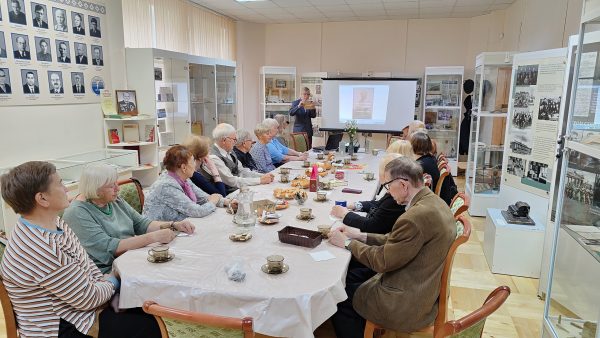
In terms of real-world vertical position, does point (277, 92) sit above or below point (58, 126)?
above

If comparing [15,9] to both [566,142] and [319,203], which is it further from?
[566,142]

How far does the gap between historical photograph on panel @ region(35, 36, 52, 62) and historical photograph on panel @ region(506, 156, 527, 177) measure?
4.91 metres

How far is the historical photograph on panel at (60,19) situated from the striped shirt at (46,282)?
3121 millimetres

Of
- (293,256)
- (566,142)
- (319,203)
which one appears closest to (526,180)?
(566,142)

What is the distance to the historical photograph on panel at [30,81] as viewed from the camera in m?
3.79

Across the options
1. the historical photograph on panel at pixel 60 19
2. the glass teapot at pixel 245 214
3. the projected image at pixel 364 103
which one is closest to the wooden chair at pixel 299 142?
the projected image at pixel 364 103

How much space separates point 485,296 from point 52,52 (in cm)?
459

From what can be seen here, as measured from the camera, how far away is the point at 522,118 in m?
4.29

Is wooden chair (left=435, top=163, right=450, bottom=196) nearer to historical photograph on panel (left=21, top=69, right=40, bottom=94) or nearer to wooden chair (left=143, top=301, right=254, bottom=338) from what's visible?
wooden chair (left=143, top=301, right=254, bottom=338)

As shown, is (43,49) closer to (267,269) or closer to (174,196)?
(174,196)

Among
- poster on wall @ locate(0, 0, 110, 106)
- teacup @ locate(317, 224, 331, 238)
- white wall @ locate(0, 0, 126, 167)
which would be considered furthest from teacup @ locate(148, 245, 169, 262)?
poster on wall @ locate(0, 0, 110, 106)

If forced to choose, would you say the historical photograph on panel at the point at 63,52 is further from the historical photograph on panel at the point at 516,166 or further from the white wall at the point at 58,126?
the historical photograph on panel at the point at 516,166

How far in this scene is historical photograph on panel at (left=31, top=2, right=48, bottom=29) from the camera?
384cm

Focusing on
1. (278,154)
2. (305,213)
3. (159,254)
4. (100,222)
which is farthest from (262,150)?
(159,254)
